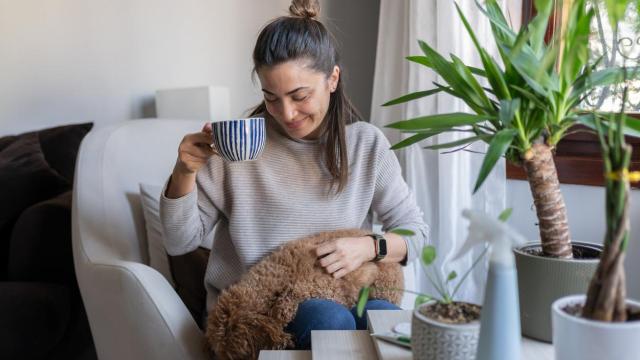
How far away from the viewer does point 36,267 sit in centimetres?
153

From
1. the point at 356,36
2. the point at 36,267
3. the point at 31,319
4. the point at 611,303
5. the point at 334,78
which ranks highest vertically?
the point at 356,36

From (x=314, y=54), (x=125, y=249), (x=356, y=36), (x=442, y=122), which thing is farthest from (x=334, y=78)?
(x=356, y=36)

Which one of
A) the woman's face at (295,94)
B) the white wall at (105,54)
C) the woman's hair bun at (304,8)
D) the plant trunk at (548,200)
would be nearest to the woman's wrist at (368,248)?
the woman's face at (295,94)

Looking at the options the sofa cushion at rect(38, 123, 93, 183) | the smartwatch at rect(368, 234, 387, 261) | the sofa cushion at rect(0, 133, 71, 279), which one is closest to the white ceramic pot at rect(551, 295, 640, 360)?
the smartwatch at rect(368, 234, 387, 261)

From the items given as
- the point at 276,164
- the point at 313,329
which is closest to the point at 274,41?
the point at 276,164

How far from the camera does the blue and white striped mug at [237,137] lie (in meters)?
1.00

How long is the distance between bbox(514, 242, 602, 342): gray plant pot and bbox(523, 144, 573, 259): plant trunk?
0.11 feet

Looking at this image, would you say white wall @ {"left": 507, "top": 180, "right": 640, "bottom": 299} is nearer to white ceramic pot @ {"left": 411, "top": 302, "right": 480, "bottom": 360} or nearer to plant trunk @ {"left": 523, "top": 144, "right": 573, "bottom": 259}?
plant trunk @ {"left": 523, "top": 144, "right": 573, "bottom": 259}

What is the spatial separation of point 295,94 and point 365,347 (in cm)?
53

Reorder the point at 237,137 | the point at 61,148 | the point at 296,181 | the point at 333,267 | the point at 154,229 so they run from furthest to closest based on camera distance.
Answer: the point at 61,148
the point at 154,229
the point at 296,181
the point at 333,267
the point at 237,137

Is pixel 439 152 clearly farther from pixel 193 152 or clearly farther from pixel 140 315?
pixel 140 315

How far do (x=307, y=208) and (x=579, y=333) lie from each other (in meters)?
0.72

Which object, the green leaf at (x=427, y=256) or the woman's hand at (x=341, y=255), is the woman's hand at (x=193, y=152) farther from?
the green leaf at (x=427, y=256)

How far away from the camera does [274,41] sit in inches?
48.1
